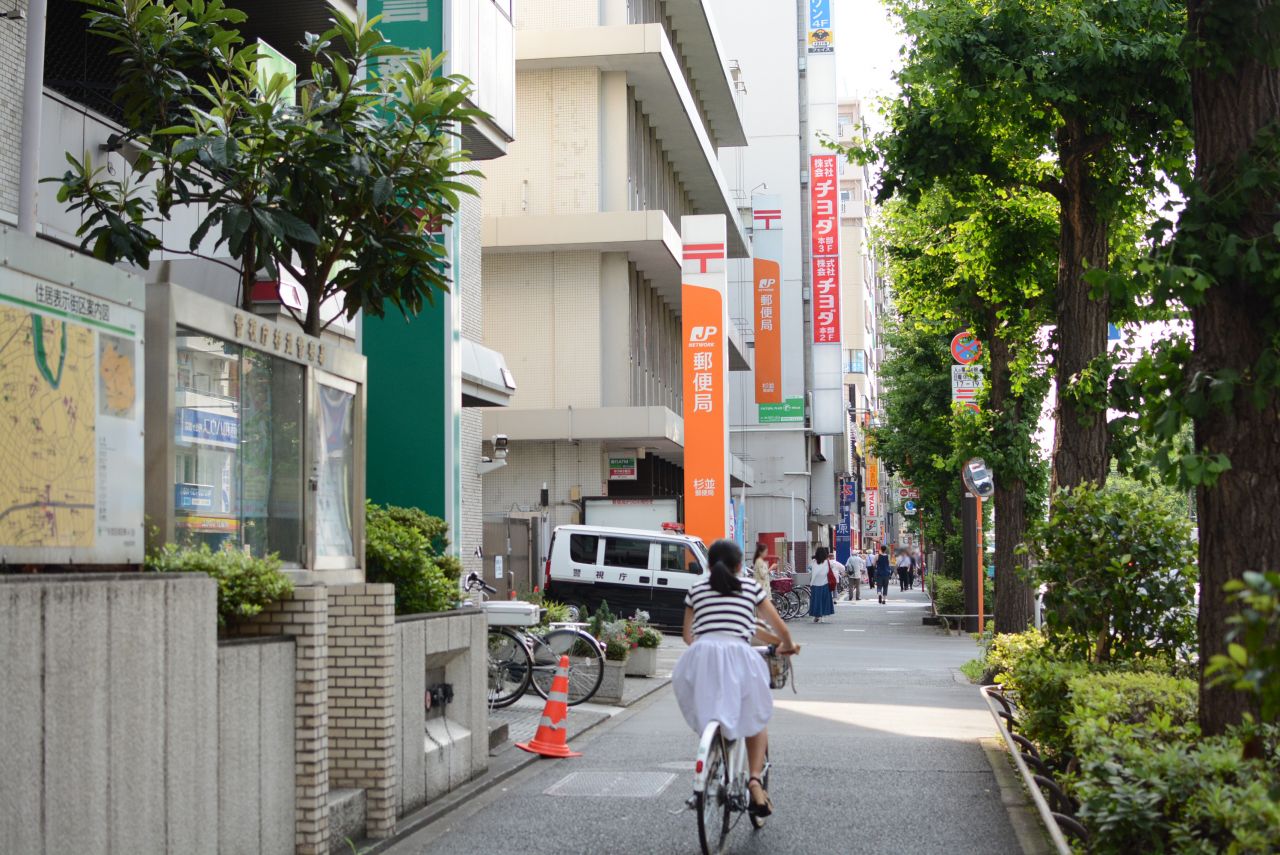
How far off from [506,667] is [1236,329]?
32.3 ft

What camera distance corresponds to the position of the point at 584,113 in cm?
3728

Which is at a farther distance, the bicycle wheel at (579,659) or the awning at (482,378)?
the awning at (482,378)

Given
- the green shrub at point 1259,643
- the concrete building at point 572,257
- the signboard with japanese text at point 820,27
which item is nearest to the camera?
the green shrub at point 1259,643

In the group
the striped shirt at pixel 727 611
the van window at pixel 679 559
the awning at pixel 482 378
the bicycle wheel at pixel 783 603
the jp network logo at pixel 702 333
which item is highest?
the jp network logo at pixel 702 333

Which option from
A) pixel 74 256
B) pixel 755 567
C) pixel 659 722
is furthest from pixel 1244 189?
pixel 755 567

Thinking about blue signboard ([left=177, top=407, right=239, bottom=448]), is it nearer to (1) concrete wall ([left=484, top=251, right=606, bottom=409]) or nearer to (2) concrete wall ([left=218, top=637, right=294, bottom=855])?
(2) concrete wall ([left=218, top=637, right=294, bottom=855])

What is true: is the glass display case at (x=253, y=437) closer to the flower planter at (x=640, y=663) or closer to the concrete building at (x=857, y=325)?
the flower planter at (x=640, y=663)

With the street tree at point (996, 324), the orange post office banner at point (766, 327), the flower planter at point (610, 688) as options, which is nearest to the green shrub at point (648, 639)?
the flower planter at point (610, 688)

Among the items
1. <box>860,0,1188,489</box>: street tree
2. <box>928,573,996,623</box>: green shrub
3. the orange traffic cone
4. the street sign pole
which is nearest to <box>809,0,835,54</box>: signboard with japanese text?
<box>928,573,996,623</box>: green shrub

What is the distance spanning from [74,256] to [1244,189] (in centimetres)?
527

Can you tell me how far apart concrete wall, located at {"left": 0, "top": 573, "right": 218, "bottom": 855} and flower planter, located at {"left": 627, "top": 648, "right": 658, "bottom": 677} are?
13948mm

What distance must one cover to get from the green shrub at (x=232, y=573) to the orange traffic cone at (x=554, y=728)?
4.81 meters

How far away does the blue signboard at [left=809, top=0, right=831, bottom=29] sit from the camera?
75.2m

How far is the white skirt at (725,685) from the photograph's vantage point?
8.43 meters
